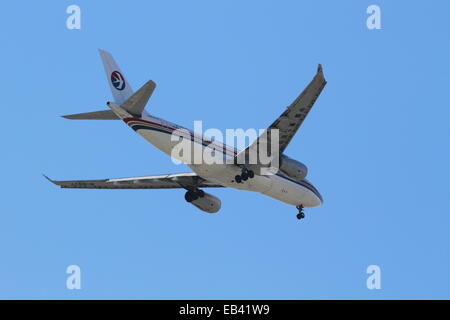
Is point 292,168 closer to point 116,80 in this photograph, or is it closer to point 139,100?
point 139,100

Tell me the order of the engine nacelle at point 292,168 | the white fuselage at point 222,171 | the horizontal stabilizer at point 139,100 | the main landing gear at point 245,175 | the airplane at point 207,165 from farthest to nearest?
the main landing gear at point 245,175 → the engine nacelle at point 292,168 → the white fuselage at point 222,171 → the airplane at point 207,165 → the horizontal stabilizer at point 139,100

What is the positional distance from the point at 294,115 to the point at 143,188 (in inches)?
501

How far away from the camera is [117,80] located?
138 feet

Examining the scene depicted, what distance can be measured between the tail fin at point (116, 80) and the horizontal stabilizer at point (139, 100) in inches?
65.8

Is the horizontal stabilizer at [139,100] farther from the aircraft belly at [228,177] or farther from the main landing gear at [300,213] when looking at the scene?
the main landing gear at [300,213]

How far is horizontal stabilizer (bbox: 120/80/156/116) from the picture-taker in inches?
1496

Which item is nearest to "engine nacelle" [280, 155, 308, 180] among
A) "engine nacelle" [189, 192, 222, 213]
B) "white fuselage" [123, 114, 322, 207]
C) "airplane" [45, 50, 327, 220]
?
"airplane" [45, 50, 327, 220]

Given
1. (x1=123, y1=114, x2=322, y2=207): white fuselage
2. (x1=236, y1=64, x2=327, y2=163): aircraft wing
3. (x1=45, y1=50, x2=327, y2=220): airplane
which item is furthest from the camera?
(x1=123, y1=114, x2=322, y2=207): white fuselage

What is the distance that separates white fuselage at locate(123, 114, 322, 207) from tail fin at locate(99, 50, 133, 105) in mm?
1813

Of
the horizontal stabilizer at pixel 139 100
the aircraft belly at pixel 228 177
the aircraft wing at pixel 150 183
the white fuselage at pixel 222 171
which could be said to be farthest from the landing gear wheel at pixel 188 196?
the horizontal stabilizer at pixel 139 100

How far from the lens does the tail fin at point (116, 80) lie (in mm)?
41531

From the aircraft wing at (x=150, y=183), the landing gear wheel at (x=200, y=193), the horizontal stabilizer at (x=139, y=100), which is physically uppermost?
the horizontal stabilizer at (x=139, y=100)

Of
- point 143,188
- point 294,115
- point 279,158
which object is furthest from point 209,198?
point 294,115

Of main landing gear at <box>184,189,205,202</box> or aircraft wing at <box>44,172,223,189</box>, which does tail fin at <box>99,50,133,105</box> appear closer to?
aircraft wing at <box>44,172,223,189</box>
